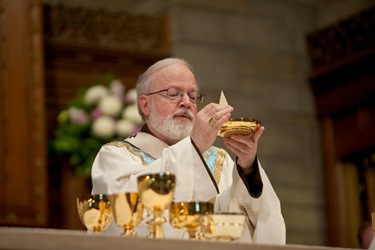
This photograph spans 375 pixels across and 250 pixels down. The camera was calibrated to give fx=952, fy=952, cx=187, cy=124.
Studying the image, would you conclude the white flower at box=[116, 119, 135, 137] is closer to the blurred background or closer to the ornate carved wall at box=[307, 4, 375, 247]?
the blurred background

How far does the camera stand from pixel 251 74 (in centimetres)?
906

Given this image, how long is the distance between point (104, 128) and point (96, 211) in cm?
388

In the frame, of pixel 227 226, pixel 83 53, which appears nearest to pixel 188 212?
pixel 227 226

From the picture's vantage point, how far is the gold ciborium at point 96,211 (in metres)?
3.78

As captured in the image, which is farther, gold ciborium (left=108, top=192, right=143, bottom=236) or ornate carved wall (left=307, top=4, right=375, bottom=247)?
ornate carved wall (left=307, top=4, right=375, bottom=247)

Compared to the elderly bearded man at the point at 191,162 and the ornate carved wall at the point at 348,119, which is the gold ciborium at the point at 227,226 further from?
the ornate carved wall at the point at 348,119

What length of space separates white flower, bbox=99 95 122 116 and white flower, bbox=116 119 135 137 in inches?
4.3

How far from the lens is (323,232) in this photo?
29.7ft

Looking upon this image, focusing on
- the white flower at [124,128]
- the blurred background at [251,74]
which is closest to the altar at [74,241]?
the blurred background at [251,74]

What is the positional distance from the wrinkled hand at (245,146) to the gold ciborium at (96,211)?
88 centimetres

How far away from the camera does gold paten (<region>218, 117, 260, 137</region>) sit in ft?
14.4

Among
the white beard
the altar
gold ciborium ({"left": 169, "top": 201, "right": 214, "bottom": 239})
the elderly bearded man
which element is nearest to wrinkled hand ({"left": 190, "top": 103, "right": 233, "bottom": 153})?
the elderly bearded man

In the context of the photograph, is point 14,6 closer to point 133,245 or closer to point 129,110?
point 129,110

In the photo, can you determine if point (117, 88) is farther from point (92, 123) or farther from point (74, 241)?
point (74, 241)
